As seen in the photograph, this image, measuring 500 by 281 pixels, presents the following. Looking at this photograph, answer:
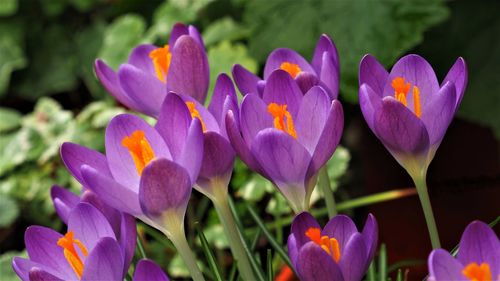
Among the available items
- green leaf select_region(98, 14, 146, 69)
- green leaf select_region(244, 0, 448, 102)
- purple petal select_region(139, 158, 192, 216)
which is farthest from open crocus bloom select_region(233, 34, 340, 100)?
green leaf select_region(98, 14, 146, 69)

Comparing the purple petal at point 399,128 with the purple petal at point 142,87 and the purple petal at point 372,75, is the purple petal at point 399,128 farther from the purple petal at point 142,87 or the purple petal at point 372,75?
the purple petal at point 142,87

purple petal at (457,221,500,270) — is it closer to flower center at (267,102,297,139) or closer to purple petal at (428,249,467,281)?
purple petal at (428,249,467,281)

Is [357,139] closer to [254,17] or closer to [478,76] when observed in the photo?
[478,76]

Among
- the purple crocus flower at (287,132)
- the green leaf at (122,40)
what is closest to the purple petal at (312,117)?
the purple crocus flower at (287,132)

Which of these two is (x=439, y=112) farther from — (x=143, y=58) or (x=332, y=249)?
(x=143, y=58)

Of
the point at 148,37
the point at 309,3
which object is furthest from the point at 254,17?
the point at 148,37
